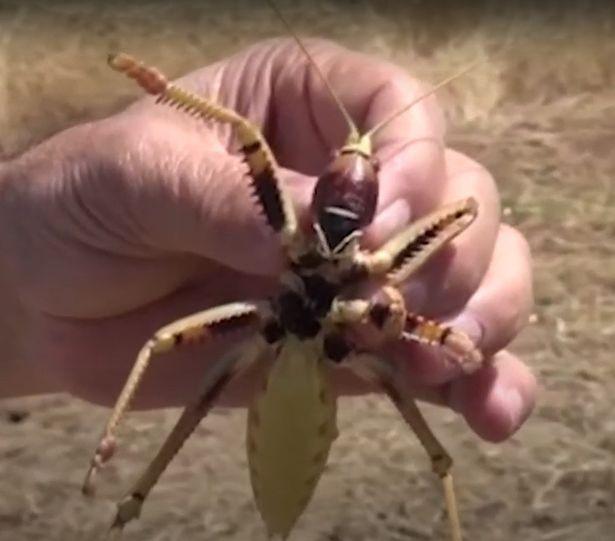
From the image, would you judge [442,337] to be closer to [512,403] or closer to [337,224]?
[337,224]

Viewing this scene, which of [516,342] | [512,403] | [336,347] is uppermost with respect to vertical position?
[336,347]

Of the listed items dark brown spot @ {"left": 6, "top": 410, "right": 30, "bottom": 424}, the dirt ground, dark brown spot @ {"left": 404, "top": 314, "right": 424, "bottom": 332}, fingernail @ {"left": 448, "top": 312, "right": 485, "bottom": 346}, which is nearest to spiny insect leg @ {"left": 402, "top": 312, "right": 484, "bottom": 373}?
dark brown spot @ {"left": 404, "top": 314, "right": 424, "bottom": 332}

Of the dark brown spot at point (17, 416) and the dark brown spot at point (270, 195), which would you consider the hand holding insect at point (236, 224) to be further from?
the dark brown spot at point (17, 416)

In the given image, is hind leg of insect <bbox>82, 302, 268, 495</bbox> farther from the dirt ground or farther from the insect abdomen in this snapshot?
the dirt ground

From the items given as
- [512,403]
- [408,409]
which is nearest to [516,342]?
[512,403]

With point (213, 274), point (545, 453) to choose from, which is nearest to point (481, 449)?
point (545, 453)

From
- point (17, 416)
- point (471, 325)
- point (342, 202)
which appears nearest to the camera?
point (342, 202)

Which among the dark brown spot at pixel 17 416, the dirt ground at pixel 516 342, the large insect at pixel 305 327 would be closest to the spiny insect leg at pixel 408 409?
the large insect at pixel 305 327

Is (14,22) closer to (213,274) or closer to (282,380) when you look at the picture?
(213,274)
